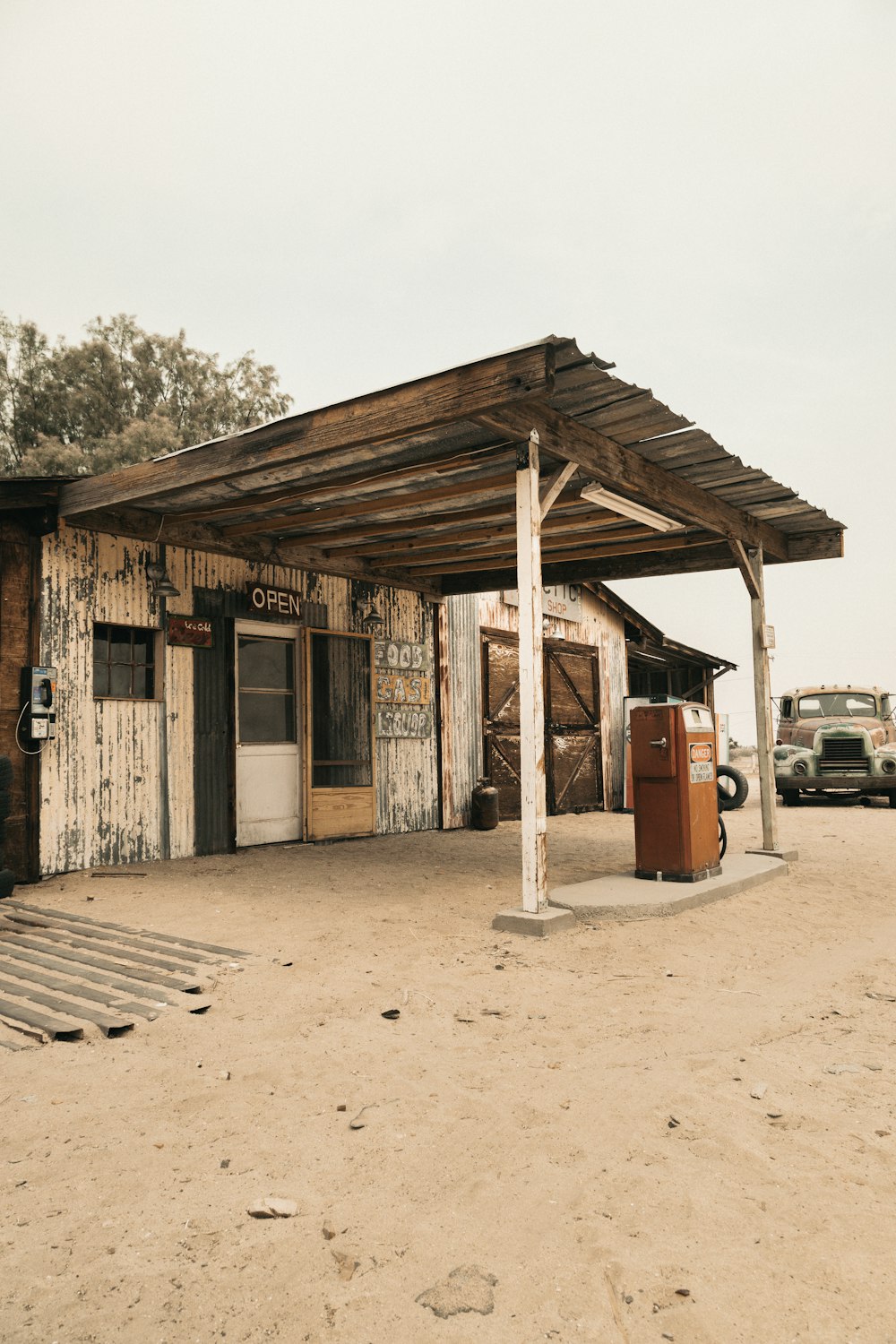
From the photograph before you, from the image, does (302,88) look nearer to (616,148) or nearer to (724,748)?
(616,148)

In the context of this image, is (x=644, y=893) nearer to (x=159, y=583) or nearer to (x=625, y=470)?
(x=625, y=470)

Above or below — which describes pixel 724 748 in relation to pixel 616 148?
below

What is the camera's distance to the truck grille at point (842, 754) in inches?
571

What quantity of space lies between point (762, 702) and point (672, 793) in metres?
2.21

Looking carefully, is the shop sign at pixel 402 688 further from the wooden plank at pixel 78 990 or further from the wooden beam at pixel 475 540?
the wooden plank at pixel 78 990

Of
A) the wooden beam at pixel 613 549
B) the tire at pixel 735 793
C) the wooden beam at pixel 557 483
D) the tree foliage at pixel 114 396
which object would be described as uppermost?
the tree foliage at pixel 114 396

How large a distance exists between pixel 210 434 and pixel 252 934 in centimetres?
2752

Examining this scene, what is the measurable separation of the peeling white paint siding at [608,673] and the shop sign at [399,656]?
11.1 feet

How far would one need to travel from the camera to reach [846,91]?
105 ft

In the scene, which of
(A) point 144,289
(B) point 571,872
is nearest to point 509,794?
(B) point 571,872

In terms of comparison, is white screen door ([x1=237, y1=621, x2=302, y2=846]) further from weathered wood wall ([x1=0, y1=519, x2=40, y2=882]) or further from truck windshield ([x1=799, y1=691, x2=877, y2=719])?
truck windshield ([x1=799, y1=691, x2=877, y2=719])

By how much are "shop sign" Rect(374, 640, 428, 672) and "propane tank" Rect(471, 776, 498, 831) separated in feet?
6.26

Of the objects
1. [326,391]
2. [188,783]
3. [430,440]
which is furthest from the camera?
[326,391]

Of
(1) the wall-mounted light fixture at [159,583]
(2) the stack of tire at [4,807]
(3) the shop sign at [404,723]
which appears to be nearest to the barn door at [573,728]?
(3) the shop sign at [404,723]
